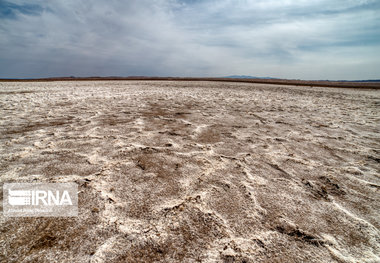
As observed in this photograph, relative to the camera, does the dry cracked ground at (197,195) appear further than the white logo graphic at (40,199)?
No

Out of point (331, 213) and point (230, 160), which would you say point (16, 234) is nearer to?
point (230, 160)

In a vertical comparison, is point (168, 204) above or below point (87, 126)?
below

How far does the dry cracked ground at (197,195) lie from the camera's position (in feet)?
3.06

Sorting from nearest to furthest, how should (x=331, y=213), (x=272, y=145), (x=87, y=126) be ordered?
(x=331, y=213), (x=272, y=145), (x=87, y=126)

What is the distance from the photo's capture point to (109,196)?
50.9 inches

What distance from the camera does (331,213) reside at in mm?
1224

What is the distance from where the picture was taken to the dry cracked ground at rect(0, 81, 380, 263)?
93cm

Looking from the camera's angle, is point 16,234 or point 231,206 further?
point 231,206

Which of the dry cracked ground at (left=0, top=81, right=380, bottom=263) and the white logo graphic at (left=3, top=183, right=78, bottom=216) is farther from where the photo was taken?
the white logo graphic at (left=3, top=183, right=78, bottom=216)

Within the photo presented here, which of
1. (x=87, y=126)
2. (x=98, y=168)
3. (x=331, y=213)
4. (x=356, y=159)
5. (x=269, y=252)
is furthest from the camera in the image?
(x=87, y=126)

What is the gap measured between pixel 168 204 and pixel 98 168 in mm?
812

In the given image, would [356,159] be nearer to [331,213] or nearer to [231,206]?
[331,213]

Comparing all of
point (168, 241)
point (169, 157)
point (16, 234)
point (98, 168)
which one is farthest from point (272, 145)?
point (16, 234)

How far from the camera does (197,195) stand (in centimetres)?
133
